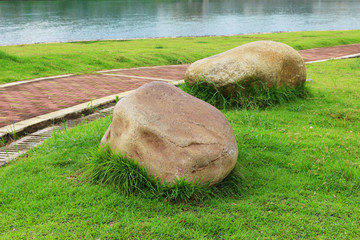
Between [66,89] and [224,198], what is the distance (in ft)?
18.2

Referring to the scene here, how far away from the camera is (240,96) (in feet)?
21.5

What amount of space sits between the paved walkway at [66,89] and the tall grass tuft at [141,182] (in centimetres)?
252

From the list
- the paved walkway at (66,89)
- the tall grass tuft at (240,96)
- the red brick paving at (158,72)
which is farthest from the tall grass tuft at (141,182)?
the red brick paving at (158,72)

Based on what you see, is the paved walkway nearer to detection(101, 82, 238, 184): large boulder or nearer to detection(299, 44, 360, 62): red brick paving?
detection(101, 82, 238, 184): large boulder

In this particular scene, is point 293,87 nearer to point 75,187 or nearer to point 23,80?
point 75,187

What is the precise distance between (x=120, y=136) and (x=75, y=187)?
70 cm

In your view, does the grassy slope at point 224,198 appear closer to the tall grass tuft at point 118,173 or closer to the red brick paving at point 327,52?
the tall grass tuft at point 118,173

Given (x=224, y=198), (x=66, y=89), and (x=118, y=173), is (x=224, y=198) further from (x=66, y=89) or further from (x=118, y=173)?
(x=66, y=89)

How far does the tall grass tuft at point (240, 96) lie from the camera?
21.6 feet

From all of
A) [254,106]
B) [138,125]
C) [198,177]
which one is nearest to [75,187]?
[138,125]

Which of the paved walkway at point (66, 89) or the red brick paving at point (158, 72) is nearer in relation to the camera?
the paved walkway at point (66, 89)

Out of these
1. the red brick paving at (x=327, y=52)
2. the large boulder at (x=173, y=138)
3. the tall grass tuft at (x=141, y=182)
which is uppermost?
the large boulder at (x=173, y=138)

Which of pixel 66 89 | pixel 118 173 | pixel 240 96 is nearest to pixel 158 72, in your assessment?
pixel 66 89

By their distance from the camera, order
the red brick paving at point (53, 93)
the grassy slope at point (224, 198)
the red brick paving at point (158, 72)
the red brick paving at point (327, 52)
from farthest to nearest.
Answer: the red brick paving at point (327, 52), the red brick paving at point (158, 72), the red brick paving at point (53, 93), the grassy slope at point (224, 198)
